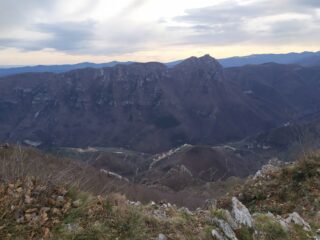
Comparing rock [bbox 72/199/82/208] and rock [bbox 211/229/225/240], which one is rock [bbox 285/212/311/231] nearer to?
rock [bbox 211/229/225/240]

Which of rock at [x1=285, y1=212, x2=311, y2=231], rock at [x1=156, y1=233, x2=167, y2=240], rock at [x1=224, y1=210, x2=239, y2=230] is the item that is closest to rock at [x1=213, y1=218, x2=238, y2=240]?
rock at [x1=224, y1=210, x2=239, y2=230]

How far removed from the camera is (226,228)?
7480 millimetres

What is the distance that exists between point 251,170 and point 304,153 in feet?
556

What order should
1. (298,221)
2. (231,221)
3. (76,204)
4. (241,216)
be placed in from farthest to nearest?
(298,221) < (241,216) < (231,221) < (76,204)

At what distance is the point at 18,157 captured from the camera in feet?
24.6

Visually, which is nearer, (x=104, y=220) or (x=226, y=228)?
(x=104, y=220)

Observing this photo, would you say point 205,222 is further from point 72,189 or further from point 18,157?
point 18,157

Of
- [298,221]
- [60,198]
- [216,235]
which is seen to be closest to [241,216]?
[216,235]

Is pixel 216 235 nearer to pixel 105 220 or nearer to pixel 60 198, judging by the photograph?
pixel 105 220

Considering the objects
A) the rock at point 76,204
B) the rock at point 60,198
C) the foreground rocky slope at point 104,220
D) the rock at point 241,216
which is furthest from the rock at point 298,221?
the rock at point 60,198

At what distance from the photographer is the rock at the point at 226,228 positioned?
7.32m

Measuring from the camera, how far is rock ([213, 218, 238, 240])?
24.0 ft

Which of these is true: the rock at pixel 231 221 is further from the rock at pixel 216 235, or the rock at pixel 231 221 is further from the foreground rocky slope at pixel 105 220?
the rock at pixel 216 235

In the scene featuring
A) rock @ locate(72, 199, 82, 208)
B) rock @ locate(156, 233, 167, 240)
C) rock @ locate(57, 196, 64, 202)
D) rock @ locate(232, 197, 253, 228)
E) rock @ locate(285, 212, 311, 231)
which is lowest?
rock @ locate(285, 212, 311, 231)
